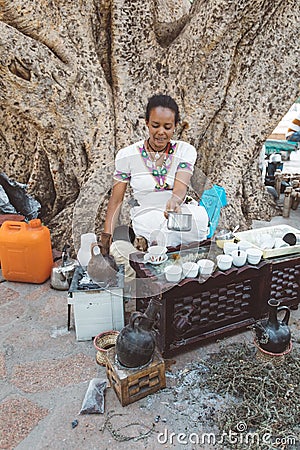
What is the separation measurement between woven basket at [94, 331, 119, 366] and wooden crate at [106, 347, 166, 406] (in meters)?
0.19

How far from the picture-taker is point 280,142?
823 cm

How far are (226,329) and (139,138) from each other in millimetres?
2099

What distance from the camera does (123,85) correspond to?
12.1ft

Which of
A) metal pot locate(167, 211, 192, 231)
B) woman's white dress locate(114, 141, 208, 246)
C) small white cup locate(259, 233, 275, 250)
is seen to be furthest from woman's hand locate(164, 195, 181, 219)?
small white cup locate(259, 233, 275, 250)

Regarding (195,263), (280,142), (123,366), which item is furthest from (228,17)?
(280,142)

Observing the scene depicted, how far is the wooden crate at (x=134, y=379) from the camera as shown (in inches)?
76.4

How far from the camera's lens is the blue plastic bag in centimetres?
323

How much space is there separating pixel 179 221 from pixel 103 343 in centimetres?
92

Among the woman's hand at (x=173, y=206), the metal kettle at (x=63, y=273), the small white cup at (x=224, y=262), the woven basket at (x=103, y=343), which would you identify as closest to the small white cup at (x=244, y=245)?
the small white cup at (x=224, y=262)

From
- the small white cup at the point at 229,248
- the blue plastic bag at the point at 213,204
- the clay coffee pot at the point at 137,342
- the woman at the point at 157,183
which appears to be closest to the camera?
the clay coffee pot at the point at 137,342

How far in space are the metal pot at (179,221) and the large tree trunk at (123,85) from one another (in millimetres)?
1068

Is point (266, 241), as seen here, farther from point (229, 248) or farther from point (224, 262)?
point (224, 262)

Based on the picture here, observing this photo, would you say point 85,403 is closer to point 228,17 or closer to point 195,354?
point 195,354

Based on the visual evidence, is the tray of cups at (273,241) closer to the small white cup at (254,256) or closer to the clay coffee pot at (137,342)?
the small white cup at (254,256)
